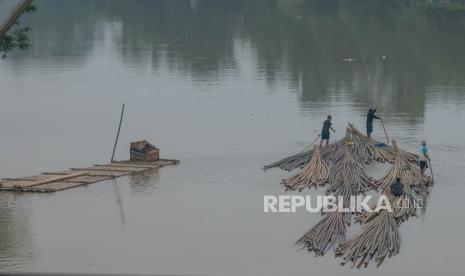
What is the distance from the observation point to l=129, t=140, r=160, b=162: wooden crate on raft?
1240 inches

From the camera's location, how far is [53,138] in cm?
3650

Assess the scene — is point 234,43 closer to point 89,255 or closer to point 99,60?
point 99,60

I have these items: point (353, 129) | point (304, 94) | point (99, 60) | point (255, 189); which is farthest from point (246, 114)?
point (99, 60)

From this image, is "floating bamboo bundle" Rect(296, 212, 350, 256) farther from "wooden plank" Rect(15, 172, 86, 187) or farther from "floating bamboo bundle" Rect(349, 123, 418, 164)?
"wooden plank" Rect(15, 172, 86, 187)

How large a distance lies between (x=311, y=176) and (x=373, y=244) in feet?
21.9

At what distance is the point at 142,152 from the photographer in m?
31.6

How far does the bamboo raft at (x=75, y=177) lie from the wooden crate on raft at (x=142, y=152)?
0.16 meters

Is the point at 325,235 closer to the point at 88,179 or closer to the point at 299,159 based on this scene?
the point at 299,159

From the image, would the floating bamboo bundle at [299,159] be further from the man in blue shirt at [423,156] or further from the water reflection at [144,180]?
the water reflection at [144,180]

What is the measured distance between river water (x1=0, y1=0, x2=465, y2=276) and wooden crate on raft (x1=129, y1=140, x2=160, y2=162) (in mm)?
875

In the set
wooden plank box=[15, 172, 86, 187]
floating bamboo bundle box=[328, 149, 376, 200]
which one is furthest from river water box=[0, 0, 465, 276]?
floating bamboo bundle box=[328, 149, 376, 200]

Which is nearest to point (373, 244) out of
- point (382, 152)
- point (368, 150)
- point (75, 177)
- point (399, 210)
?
point (399, 210)

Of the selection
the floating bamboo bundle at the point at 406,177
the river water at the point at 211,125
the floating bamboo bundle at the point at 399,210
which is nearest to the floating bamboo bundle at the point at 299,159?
the river water at the point at 211,125

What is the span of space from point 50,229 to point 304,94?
22.8 m
